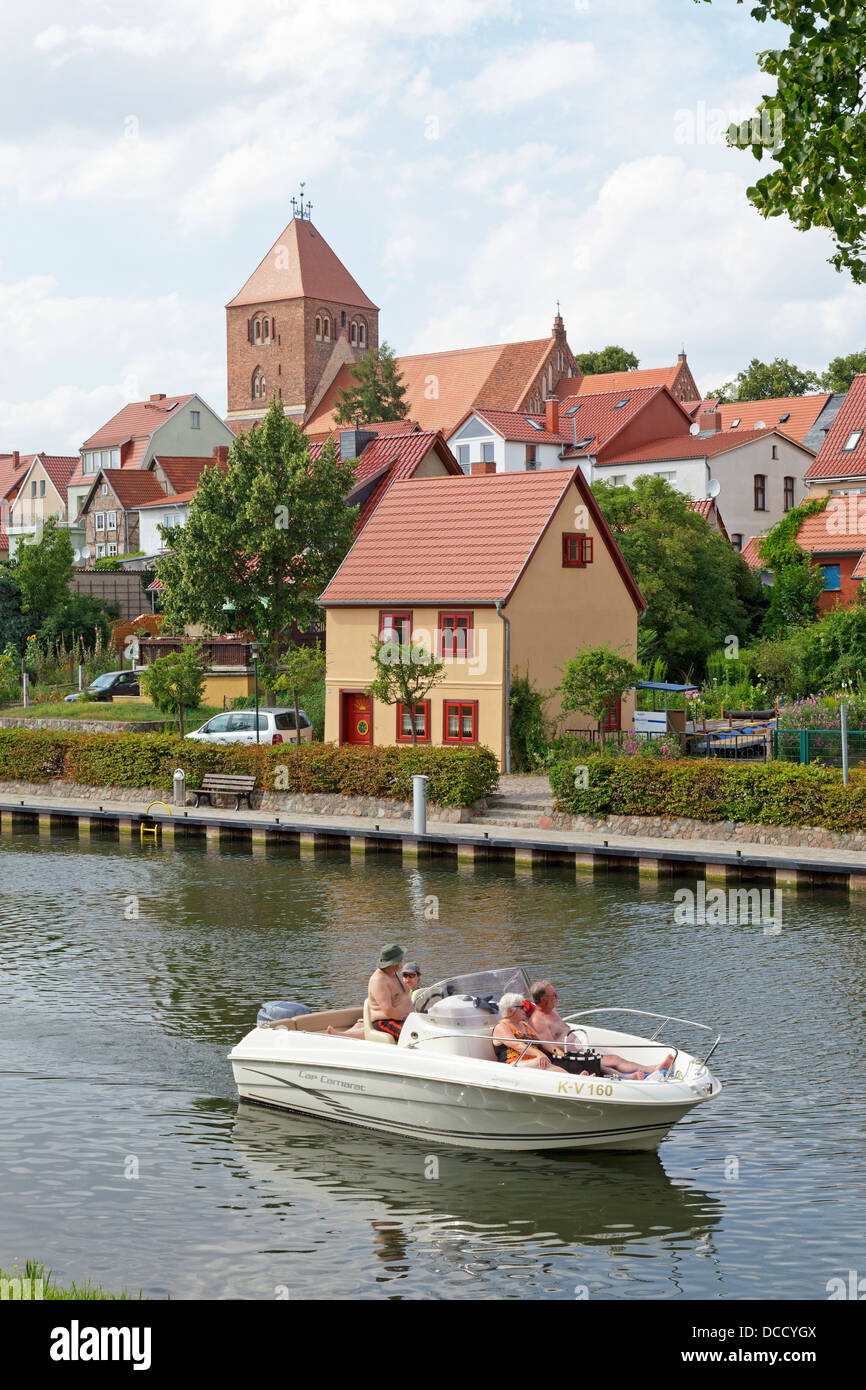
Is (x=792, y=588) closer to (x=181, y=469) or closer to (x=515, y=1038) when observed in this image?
(x=515, y=1038)

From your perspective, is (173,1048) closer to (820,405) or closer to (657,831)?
(657,831)

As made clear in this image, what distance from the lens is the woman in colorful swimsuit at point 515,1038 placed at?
48.1ft

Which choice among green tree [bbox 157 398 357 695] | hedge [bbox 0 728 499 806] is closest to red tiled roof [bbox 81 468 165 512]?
green tree [bbox 157 398 357 695]

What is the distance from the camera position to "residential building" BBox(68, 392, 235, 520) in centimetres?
10600

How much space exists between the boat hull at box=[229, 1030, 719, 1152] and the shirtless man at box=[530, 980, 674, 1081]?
39cm

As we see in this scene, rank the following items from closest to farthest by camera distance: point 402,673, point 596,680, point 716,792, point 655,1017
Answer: point 655,1017 → point 716,792 → point 596,680 → point 402,673

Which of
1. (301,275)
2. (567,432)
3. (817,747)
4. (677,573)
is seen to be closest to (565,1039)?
(817,747)

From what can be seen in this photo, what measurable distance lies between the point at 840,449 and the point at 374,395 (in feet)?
149

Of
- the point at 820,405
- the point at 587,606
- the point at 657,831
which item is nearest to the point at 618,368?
the point at 820,405

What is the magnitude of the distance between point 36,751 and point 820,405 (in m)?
62.3

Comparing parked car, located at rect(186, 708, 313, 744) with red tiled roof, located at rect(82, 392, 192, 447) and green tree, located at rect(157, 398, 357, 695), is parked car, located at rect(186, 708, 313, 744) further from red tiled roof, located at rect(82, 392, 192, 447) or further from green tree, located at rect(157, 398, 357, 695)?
red tiled roof, located at rect(82, 392, 192, 447)

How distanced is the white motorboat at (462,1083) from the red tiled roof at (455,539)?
2396 centimetres

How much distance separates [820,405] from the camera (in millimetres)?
90625

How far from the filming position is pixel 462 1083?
1455 cm
